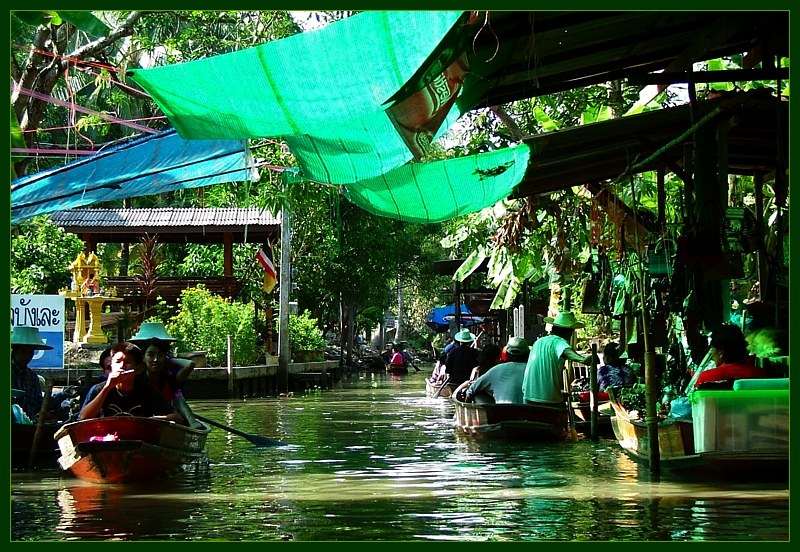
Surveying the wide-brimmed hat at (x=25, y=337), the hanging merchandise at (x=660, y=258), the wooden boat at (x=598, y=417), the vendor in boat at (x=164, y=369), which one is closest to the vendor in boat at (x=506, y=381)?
the wooden boat at (x=598, y=417)

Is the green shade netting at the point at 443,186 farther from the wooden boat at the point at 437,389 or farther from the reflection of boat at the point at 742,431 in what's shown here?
the wooden boat at the point at 437,389

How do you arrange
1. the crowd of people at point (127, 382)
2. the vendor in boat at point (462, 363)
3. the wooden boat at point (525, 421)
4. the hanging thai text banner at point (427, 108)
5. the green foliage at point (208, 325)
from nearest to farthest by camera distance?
1. the hanging thai text banner at point (427, 108)
2. the crowd of people at point (127, 382)
3. the wooden boat at point (525, 421)
4. the vendor in boat at point (462, 363)
5. the green foliage at point (208, 325)

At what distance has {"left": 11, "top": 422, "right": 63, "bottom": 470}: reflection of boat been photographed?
11617mm

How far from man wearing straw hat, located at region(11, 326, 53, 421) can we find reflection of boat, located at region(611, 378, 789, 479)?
6704 mm

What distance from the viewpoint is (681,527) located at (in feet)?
25.2

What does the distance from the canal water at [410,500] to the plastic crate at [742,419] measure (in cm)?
41

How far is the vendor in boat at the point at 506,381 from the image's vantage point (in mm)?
14523

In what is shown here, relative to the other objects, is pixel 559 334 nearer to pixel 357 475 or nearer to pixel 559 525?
pixel 357 475

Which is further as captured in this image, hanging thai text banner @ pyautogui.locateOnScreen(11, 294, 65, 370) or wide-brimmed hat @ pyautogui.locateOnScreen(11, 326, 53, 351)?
hanging thai text banner @ pyautogui.locateOnScreen(11, 294, 65, 370)

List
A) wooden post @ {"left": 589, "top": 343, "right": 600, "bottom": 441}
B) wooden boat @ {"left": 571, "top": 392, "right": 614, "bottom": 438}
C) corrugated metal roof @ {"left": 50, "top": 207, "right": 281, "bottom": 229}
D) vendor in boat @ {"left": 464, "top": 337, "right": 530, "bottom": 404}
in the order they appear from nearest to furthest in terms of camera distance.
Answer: wooden post @ {"left": 589, "top": 343, "right": 600, "bottom": 441} → vendor in boat @ {"left": 464, "top": 337, "right": 530, "bottom": 404} → wooden boat @ {"left": 571, "top": 392, "right": 614, "bottom": 438} → corrugated metal roof @ {"left": 50, "top": 207, "right": 281, "bottom": 229}

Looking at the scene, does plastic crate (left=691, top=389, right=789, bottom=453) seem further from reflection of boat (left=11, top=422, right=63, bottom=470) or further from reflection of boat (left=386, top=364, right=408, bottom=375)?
reflection of boat (left=386, top=364, right=408, bottom=375)

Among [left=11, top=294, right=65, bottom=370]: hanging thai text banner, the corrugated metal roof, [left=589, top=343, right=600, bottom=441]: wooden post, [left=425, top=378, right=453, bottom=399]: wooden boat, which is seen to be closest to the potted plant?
the corrugated metal roof

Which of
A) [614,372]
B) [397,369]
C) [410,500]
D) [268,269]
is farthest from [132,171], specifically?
[397,369]

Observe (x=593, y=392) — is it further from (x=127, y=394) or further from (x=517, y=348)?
(x=127, y=394)
